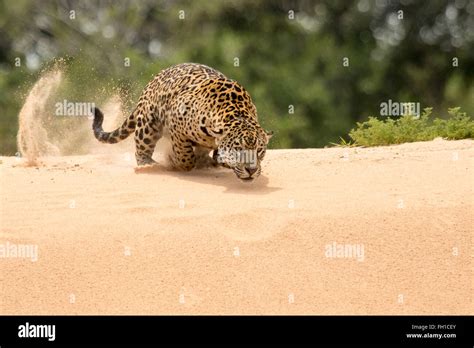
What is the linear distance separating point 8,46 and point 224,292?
67.1 ft

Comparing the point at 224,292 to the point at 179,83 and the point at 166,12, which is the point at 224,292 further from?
the point at 166,12

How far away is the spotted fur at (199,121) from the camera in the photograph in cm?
841

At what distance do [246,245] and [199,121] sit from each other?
2.82 meters

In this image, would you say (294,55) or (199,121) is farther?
(294,55)

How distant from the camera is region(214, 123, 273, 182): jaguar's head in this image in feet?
27.2

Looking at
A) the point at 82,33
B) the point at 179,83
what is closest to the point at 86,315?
the point at 179,83

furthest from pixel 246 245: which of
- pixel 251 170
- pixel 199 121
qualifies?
pixel 199 121

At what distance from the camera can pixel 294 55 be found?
22.9 m

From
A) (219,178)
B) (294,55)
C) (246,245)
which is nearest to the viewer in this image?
(246,245)

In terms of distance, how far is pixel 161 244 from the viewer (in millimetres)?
6570

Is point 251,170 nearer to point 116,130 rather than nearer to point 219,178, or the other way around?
point 219,178

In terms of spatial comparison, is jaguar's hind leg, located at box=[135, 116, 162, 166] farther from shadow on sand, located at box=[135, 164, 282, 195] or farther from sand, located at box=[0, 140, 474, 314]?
sand, located at box=[0, 140, 474, 314]

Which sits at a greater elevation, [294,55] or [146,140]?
[294,55]

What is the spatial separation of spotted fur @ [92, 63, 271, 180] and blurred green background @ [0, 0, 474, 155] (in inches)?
422
